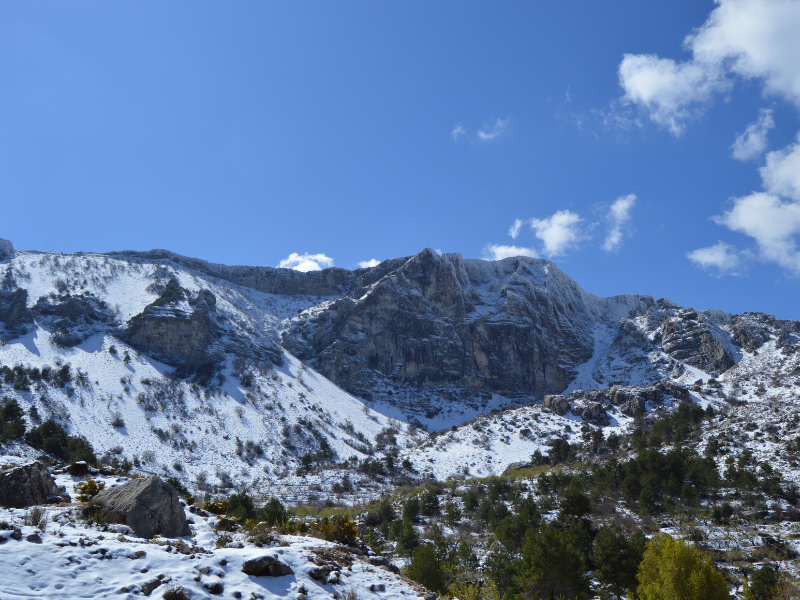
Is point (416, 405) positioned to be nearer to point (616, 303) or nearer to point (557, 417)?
point (557, 417)

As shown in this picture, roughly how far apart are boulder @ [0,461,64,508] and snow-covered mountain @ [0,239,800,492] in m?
44.2

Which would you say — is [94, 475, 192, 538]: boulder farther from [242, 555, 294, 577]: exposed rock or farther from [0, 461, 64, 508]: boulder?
[242, 555, 294, 577]: exposed rock

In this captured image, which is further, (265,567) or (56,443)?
(56,443)

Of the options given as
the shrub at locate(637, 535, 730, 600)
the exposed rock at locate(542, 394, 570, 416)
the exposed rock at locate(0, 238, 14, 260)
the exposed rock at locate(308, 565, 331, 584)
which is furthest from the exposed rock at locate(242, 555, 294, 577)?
the exposed rock at locate(0, 238, 14, 260)

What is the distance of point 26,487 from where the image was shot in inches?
655

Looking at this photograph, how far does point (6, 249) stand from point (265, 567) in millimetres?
139351

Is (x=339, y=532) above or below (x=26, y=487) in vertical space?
above

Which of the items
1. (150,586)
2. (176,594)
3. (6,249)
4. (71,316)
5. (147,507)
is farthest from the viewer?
(6,249)

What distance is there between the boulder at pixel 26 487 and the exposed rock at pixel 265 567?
969cm

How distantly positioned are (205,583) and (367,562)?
5818 millimetres

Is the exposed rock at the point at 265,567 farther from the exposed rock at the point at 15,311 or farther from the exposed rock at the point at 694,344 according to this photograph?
the exposed rock at the point at 694,344

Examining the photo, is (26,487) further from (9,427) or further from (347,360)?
(347,360)

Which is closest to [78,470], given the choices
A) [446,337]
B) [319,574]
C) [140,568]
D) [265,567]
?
[140,568]

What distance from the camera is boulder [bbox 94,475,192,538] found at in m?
16.0
